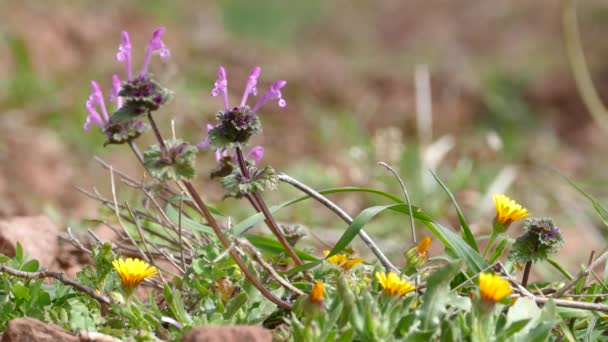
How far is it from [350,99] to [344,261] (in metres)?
5.13

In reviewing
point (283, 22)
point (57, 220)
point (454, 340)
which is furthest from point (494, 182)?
point (283, 22)

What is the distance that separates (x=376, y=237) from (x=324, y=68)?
3911 mm

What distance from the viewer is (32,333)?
1.24 metres

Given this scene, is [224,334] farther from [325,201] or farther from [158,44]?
[158,44]

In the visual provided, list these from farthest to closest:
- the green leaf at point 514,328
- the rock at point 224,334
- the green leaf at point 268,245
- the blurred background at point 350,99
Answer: the blurred background at point 350,99, the green leaf at point 268,245, the green leaf at point 514,328, the rock at point 224,334

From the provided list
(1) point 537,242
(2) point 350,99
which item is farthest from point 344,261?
(2) point 350,99

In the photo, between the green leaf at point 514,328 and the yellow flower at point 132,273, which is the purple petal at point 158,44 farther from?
the green leaf at point 514,328

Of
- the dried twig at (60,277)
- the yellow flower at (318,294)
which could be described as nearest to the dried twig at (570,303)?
the yellow flower at (318,294)

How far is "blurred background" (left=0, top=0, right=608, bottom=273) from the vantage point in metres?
4.03

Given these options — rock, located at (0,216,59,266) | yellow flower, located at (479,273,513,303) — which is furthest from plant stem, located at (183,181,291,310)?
rock, located at (0,216,59,266)

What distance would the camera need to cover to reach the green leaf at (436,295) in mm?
1284

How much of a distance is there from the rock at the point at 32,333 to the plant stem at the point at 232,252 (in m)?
0.29

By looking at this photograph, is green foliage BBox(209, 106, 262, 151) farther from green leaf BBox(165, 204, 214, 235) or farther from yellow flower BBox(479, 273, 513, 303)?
yellow flower BBox(479, 273, 513, 303)

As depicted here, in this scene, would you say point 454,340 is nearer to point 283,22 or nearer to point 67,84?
point 67,84
